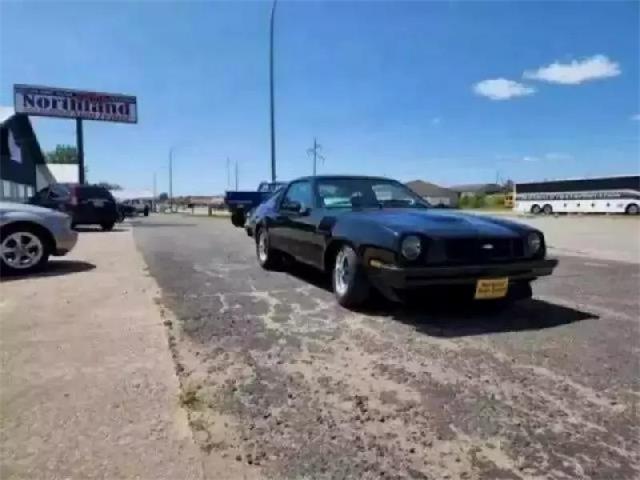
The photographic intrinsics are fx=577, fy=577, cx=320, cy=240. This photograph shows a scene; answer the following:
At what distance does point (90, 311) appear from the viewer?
5.14m

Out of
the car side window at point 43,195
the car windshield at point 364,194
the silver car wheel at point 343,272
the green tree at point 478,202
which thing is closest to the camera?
the silver car wheel at point 343,272

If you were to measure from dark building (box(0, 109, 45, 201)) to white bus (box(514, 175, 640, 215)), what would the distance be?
127 ft

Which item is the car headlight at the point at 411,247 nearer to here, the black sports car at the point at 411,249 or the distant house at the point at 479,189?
the black sports car at the point at 411,249

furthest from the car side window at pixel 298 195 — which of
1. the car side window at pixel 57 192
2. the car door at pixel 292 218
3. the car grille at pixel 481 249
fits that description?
the car side window at pixel 57 192

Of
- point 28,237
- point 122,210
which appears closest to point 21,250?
point 28,237

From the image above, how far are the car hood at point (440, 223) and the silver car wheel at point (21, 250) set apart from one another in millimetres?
4582

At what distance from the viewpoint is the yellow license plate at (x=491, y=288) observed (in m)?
4.62

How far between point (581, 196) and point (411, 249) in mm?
45145

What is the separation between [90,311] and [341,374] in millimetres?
2722

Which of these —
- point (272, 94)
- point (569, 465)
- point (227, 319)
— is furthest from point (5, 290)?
point (272, 94)

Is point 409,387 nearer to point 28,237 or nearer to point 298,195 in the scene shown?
point 298,195

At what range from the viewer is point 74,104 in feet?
109

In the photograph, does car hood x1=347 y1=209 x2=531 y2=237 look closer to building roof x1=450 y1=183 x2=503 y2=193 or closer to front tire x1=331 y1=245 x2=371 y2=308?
front tire x1=331 y1=245 x2=371 y2=308

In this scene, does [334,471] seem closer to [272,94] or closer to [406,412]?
[406,412]
